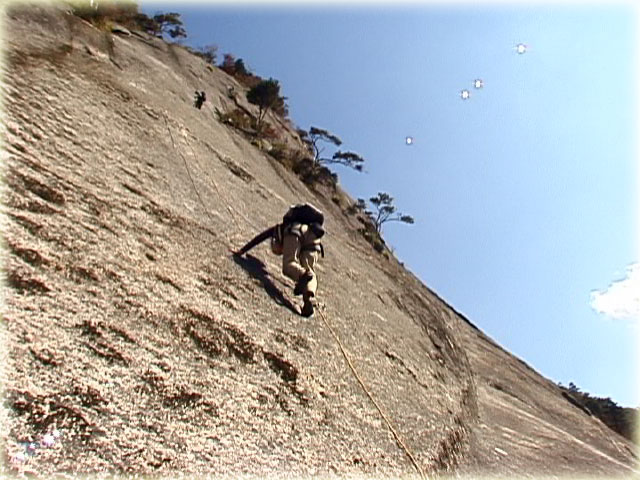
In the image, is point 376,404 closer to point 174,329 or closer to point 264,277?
point 264,277

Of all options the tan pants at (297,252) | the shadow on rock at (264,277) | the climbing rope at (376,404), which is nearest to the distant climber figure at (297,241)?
the tan pants at (297,252)

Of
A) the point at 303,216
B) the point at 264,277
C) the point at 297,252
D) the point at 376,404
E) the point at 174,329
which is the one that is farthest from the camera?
the point at 303,216

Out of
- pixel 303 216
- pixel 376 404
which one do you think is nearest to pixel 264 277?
pixel 303 216

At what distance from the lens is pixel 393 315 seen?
652 cm

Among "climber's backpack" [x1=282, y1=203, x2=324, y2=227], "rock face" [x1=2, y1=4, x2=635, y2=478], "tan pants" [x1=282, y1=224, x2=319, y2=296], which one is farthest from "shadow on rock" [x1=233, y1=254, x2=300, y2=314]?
"climber's backpack" [x1=282, y1=203, x2=324, y2=227]

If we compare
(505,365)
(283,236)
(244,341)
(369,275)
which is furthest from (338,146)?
(244,341)

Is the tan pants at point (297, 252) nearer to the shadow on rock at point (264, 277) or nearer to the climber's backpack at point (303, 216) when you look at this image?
the climber's backpack at point (303, 216)

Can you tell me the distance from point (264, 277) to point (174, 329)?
1627 millimetres

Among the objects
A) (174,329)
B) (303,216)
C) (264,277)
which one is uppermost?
(303,216)

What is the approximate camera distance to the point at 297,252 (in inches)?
205

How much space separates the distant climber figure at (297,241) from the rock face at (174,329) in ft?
0.48

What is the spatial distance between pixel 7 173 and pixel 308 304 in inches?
94.0

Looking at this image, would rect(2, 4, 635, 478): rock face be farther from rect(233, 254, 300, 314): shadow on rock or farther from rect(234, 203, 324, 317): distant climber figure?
rect(234, 203, 324, 317): distant climber figure

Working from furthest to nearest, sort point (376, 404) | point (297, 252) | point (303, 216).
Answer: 1. point (303, 216)
2. point (297, 252)
3. point (376, 404)
